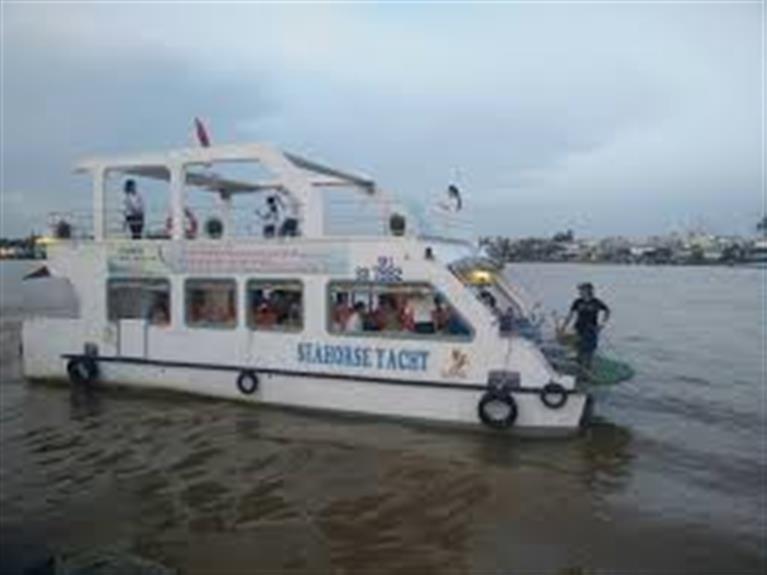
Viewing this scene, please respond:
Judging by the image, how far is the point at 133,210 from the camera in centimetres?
2030

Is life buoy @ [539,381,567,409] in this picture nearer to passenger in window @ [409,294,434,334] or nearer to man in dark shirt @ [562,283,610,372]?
man in dark shirt @ [562,283,610,372]

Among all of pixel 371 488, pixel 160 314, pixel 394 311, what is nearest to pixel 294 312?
pixel 394 311

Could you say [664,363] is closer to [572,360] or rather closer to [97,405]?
[572,360]

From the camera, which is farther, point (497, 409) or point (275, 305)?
point (275, 305)

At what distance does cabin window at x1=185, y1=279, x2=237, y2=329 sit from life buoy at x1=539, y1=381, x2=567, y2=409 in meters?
5.74

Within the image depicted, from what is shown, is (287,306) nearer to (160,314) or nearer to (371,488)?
(160,314)

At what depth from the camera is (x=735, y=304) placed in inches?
2336

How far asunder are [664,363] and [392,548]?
1911 centimetres

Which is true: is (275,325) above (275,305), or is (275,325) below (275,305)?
below

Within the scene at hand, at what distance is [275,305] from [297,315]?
1.65 ft

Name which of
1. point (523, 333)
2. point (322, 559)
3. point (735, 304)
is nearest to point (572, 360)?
point (523, 333)

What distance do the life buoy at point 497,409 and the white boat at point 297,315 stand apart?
0.03 metres

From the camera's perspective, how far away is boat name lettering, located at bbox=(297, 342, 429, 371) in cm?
1691

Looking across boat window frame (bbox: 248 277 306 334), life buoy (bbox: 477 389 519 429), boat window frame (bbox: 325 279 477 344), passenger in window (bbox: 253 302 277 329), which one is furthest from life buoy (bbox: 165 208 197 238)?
life buoy (bbox: 477 389 519 429)
